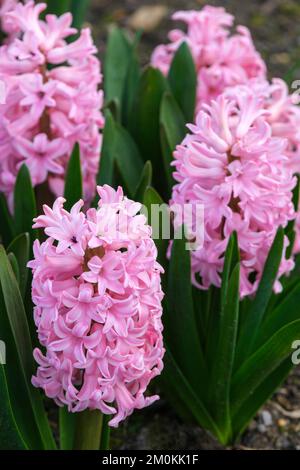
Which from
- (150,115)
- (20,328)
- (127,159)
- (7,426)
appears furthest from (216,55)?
(7,426)

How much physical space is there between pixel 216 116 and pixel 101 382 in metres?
0.56

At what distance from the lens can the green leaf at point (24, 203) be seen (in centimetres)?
178

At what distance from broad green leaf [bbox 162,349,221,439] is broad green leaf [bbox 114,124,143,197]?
46 cm

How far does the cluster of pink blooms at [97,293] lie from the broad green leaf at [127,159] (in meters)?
0.64

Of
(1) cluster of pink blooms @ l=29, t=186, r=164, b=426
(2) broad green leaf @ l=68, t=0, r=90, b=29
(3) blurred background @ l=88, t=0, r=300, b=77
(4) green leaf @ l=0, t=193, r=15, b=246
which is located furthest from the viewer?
(3) blurred background @ l=88, t=0, r=300, b=77

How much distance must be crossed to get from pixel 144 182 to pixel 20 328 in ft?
1.43

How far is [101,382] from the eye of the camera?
1.38 m

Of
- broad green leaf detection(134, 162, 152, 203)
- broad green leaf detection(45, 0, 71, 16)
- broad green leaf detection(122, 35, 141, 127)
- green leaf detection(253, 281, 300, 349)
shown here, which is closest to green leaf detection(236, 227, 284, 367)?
green leaf detection(253, 281, 300, 349)

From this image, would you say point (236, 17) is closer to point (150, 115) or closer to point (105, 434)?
point (150, 115)

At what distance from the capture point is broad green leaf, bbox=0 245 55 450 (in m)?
1.43

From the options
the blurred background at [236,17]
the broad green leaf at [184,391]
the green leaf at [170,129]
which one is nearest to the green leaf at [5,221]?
the green leaf at [170,129]

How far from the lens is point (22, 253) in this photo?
1.65m

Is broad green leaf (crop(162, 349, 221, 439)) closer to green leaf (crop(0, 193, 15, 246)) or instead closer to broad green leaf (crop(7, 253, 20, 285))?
broad green leaf (crop(7, 253, 20, 285))

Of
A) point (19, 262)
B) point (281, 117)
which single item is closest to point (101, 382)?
point (19, 262)
